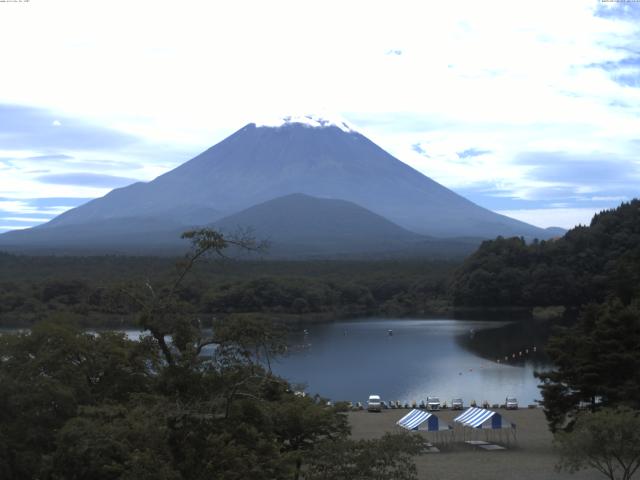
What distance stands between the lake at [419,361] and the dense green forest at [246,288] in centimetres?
605

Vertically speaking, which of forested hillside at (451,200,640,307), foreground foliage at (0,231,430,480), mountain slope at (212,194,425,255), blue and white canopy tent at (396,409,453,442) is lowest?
blue and white canopy tent at (396,409,453,442)

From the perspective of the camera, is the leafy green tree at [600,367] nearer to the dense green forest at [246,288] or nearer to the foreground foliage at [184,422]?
the foreground foliage at [184,422]

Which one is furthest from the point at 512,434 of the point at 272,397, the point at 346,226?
the point at 346,226

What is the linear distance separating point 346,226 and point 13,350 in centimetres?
10551

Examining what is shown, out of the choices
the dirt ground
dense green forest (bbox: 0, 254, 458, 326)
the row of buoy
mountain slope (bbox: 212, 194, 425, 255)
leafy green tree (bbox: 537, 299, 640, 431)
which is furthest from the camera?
mountain slope (bbox: 212, 194, 425, 255)

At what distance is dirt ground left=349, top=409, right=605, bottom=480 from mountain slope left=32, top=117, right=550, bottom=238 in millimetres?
114531

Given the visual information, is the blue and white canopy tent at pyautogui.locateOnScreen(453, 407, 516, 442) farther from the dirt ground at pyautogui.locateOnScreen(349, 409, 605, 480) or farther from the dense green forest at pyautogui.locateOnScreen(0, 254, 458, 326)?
the dense green forest at pyautogui.locateOnScreen(0, 254, 458, 326)

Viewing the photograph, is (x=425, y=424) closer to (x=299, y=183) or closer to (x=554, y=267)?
(x=554, y=267)

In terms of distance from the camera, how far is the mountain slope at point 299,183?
5374 inches

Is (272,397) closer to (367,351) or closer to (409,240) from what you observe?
(367,351)

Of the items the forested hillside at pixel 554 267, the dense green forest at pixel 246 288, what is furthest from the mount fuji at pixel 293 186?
the forested hillside at pixel 554 267

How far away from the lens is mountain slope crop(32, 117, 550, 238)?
136 meters

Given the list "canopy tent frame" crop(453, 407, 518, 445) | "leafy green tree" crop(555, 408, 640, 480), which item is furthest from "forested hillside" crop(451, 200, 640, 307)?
"leafy green tree" crop(555, 408, 640, 480)

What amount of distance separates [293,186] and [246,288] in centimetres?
9192
